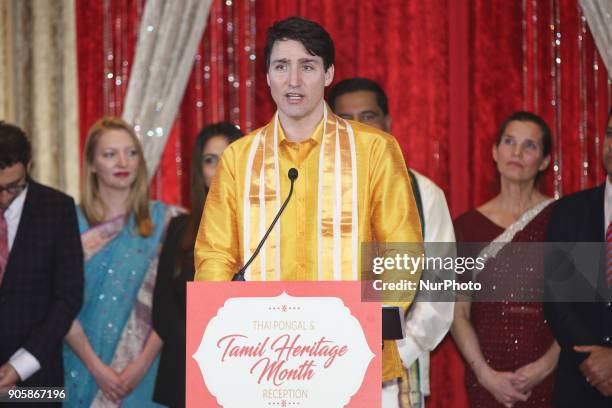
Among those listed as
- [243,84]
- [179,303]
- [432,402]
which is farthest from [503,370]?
[243,84]

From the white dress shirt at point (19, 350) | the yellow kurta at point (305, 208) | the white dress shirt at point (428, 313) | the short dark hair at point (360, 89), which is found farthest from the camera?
the short dark hair at point (360, 89)

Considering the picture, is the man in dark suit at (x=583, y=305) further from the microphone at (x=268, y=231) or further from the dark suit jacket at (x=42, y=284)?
the dark suit jacket at (x=42, y=284)

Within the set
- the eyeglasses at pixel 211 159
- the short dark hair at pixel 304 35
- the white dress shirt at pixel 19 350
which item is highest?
the short dark hair at pixel 304 35

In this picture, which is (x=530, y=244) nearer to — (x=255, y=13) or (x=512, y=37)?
(x=512, y=37)

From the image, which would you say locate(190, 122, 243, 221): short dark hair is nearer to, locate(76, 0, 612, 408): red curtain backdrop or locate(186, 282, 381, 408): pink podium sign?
locate(76, 0, 612, 408): red curtain backdrop

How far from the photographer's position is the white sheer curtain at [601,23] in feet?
12.5

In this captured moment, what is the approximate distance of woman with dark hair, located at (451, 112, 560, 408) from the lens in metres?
→ 3.09

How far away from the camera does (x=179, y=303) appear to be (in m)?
3.26

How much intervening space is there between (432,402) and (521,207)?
39.9 inches

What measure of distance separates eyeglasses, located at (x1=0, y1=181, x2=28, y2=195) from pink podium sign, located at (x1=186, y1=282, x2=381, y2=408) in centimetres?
166

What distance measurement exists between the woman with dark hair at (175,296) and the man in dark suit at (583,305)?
1.27 metres

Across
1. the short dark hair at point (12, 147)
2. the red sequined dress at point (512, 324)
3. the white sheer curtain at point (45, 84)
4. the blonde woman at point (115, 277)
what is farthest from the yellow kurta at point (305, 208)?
the white sheer curtain at point (45, 84)

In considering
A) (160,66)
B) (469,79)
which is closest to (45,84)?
(160,66)

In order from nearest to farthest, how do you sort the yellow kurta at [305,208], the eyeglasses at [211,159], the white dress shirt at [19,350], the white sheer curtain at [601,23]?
the yellow kurta at [305,208] < the white dress shirt at [19,350] < the eyeglasses at [211,159] < the white sheer curtain at [601,23]
